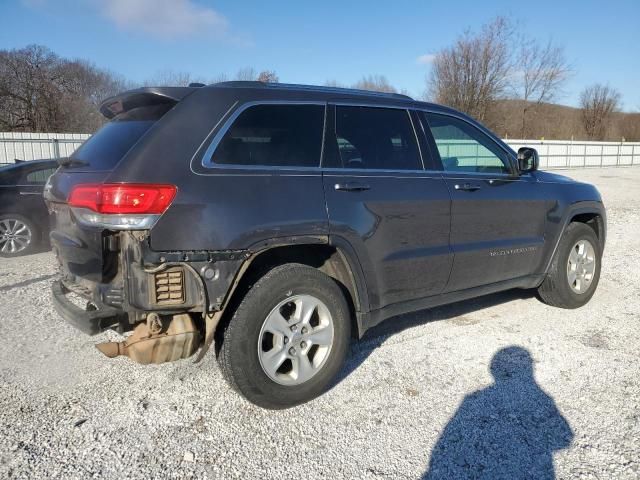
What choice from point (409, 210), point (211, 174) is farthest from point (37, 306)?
point (409, 210)

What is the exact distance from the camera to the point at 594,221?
517 cm

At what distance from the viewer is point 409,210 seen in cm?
346

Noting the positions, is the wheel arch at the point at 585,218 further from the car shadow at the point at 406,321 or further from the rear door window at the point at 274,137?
the rear door window at the point at 274,137

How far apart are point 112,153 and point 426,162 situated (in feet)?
7.05

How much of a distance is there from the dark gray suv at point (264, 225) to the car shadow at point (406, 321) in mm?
495

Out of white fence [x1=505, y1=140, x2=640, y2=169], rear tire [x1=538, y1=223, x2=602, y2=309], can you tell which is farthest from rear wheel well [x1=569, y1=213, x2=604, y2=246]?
white fence [x1=505, y1=140, x2=640, y2=169]

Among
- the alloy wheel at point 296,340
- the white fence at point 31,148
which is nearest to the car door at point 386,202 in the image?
the alloy wheel at point 296,340

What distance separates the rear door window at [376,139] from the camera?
11.0 ft

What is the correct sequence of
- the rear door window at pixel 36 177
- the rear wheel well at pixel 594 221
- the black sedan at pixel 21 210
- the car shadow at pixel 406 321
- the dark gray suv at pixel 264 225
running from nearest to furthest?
1. the dark gray suv at pixel 264 225
2. the car shadow at pixel 406 321
3. the rear wheel well at pixel 594 221
4. the black sedan at pixel 21 210
5. the rear door window at pixel 36 177

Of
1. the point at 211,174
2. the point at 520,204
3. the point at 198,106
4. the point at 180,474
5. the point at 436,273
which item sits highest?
the point at 198,106

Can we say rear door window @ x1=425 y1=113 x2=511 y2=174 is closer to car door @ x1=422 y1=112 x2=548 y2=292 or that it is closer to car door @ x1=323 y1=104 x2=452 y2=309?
car door @ x1=422 y1=112 x2=548 y2=292

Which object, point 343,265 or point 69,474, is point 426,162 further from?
point 69,474

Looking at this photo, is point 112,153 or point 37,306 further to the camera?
point 37,306

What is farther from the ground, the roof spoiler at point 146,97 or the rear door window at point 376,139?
the roof spoiler at point 146,97
